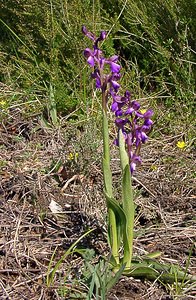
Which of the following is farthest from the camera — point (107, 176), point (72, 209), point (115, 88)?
point (72, 209)

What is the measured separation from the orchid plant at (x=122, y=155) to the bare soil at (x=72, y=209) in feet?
0.23

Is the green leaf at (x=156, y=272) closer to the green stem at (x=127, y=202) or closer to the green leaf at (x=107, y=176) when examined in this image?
the green stem at (x=127, y=202)

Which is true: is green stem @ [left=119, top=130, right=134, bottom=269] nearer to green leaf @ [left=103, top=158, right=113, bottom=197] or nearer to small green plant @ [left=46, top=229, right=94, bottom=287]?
green leaf @ [left=103, top=158, right=113, bottom=197]

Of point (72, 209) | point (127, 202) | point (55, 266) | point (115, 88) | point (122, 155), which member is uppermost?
point (115, 88)

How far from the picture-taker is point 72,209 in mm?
2701

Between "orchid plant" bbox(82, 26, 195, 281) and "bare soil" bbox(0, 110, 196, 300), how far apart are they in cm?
7

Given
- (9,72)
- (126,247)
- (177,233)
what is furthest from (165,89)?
(126,247)

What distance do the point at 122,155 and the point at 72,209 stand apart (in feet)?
2.08

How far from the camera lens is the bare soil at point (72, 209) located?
229 centimetres

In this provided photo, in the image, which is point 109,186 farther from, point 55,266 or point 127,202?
point 55,266

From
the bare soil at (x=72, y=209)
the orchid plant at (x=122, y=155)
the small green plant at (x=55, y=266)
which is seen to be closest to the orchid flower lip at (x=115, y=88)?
the orchid plant at (x=122, y=155)

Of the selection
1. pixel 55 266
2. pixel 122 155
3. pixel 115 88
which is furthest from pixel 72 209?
pixel 115 88

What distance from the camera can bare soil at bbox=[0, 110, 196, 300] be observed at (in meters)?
2.29

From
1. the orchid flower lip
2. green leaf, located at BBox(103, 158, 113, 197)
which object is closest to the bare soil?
green leaf, located at BBox(103, 158, 113, 197)
